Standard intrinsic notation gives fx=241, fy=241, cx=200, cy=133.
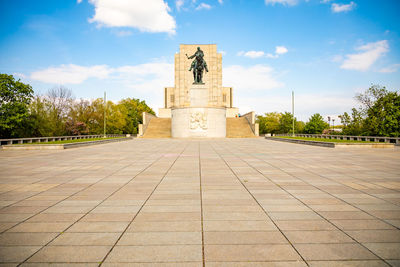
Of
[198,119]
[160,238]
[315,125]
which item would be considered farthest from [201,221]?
[315,125]

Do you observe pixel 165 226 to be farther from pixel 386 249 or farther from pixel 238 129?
pixel 238 129

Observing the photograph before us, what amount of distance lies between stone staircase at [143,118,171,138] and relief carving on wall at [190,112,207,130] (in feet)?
26.9

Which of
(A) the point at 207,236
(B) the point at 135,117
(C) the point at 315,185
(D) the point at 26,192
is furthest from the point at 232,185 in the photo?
(B) the point at 135,117

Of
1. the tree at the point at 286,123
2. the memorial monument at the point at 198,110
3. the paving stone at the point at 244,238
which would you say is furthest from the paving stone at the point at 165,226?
the tree at the point at 286,123

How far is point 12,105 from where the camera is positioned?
97.3ft

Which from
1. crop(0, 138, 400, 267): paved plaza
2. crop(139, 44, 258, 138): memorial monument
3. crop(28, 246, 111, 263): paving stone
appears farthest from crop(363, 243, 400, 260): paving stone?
crop(139, 44, 258, 138): memorial monument

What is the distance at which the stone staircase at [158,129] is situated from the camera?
41625 mm

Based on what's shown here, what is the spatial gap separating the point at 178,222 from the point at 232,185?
2.89 m

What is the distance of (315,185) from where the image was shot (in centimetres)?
670

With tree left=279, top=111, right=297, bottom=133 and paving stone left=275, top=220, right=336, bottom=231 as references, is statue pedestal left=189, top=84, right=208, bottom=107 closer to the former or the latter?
paving stone left=275, top=220, right=336, bottom=231

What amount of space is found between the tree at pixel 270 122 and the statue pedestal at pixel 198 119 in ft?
148

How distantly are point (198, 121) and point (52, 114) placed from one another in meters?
26.7

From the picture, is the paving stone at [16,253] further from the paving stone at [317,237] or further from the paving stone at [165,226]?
the paving stone at [317,237]

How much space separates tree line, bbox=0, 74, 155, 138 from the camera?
1174 inches
